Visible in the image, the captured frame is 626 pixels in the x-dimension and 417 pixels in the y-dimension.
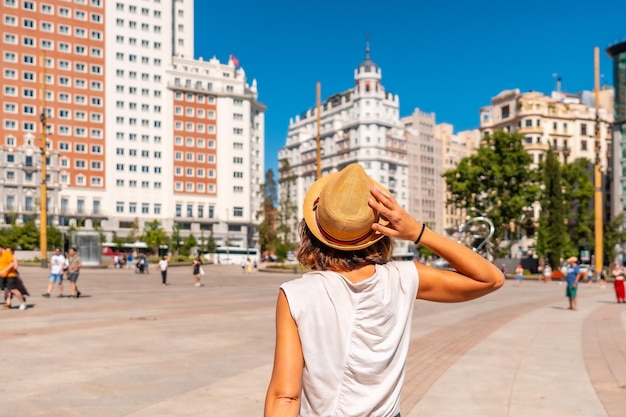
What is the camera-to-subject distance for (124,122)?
99.1 metres

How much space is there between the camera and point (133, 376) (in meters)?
8.05

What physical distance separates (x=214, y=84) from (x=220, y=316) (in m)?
94.0

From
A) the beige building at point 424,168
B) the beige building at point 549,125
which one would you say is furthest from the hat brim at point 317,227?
the beige building at point 424,168

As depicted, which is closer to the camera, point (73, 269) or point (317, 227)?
point (317, 227)

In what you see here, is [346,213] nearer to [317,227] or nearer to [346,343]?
[317,227]

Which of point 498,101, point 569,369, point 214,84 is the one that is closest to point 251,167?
point 214,84

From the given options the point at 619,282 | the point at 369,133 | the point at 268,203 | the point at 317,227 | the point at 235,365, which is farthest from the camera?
the point at 369,133

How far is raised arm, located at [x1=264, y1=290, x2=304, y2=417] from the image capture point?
217 cm

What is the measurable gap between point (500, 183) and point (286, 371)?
58984 mm

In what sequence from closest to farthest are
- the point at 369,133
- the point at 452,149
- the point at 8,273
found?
the point at 8,273 < the point at 369,133 < the point at 452,149

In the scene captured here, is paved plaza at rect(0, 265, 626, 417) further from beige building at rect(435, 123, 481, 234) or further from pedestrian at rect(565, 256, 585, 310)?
beige building at rect(435, 123, 481, 234)

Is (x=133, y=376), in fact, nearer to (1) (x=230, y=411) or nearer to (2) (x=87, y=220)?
(1) (x=230, y=411)

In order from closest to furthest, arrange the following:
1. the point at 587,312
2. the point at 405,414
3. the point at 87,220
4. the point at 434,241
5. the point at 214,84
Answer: the point at 434,241 → the point at 405,414 → the point at 587,312 → the point at 87,220 → the point at 214,84

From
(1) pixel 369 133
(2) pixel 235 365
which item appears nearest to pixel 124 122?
(1) pixel 369 133
